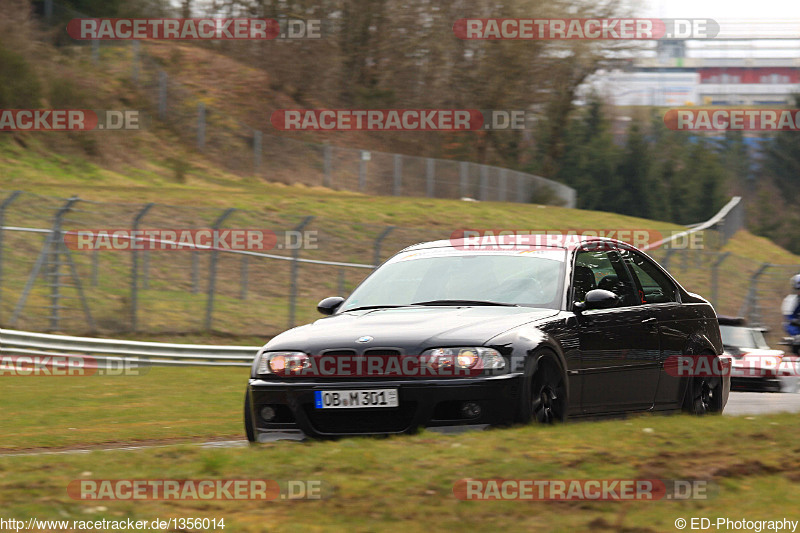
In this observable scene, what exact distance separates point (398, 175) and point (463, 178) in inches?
129

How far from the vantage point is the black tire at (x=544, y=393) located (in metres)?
7.07

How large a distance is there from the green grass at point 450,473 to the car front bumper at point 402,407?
161 mm

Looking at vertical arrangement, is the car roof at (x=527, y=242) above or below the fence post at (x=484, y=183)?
below

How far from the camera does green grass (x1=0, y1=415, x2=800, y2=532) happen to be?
16.5ft

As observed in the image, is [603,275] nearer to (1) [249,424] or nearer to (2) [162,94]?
(1) [249,424]

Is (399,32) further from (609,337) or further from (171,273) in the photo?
(609,337)

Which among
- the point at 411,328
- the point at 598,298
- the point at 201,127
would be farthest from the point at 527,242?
the point at 201,127

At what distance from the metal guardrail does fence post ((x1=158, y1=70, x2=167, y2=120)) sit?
2593 centimetres

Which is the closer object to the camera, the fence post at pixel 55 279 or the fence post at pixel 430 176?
the fence post at pixel 55 279

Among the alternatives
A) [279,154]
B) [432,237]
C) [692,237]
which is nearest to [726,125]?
[692,237]

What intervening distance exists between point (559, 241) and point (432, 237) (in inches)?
867

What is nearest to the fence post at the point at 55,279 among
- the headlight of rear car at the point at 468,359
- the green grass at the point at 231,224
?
the green grass at the point at 231,224

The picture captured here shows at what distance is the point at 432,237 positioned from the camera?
30.9 meters

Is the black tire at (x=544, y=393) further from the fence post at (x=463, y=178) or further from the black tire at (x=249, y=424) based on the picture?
the fence post at (x=463, y=178)
